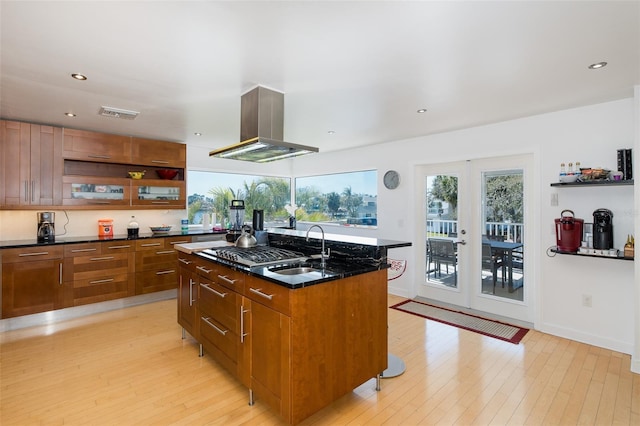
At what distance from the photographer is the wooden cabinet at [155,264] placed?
14.5 feet

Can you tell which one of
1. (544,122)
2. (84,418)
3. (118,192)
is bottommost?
(84,418)

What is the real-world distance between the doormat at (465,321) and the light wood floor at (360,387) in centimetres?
17

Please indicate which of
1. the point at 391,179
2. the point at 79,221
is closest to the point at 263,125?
the point at 391,179

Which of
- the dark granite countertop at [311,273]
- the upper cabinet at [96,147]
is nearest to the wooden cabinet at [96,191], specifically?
the upper cabinet at [96,147]

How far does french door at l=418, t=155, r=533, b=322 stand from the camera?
3.79 meters

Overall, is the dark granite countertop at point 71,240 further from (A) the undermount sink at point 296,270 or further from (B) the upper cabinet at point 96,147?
(A) the undermount sink at point 296,270

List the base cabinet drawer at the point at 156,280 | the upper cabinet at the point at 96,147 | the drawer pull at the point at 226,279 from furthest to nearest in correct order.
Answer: the base cabinet drawer at the point at 156,280
the upper cabinet at the point at 96,147
the drawer pull at the point at 226,279

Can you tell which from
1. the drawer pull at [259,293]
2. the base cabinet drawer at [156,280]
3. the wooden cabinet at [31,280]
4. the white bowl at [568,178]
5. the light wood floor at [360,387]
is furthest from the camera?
the base cabinet drawer at [156,280]

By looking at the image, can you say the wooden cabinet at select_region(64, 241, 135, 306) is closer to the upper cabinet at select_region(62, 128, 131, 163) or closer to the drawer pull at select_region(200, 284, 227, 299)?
the upper cabinet at select_region(62, 128, 131, 163)

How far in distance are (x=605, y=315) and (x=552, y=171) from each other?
154 cm

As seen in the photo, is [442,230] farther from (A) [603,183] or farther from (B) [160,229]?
(B) [160,229]

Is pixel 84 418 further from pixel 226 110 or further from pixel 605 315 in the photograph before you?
pixel 605 315

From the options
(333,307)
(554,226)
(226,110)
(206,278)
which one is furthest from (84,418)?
(554,226)

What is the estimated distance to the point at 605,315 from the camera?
10.2 feet
